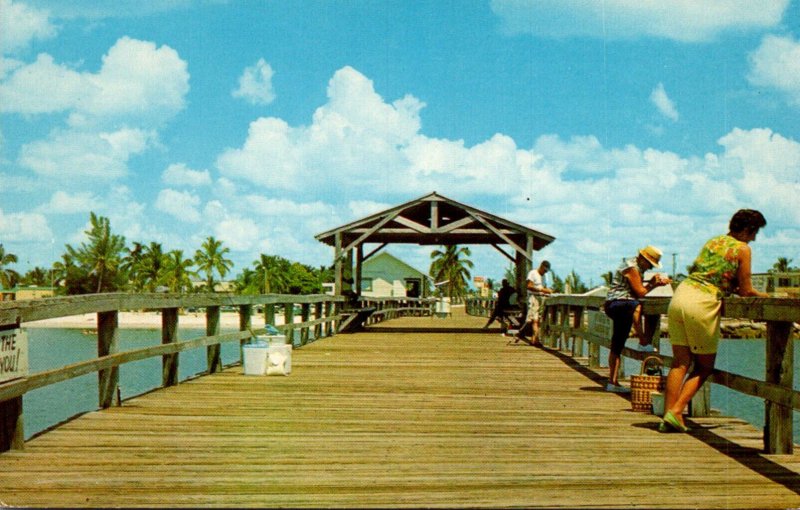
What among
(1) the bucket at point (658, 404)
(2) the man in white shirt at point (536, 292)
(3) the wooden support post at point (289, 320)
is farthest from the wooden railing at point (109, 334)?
(2) the man in white shirt at point (536, 292)

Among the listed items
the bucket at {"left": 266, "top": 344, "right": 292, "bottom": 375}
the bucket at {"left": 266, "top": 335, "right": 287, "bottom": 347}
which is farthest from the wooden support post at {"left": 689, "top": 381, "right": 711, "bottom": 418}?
the bucket at {"left": 266, "top": 335, "right": 287, "bottom": 347}

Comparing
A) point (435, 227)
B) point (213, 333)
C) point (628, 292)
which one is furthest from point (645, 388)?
point (435, 227)

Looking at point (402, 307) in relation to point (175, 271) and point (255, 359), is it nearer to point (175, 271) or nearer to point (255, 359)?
point (255, 359)

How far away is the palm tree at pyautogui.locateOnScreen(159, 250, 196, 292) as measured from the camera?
105m

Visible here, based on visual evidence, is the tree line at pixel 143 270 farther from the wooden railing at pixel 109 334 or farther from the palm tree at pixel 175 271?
the wooden railing at pixel 109 334

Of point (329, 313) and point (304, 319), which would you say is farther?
point (329, 313)

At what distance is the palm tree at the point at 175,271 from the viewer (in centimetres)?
10544

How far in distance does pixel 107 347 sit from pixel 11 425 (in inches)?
63.9

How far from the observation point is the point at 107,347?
263 inches

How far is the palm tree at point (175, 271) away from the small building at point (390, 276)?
45892 millimetres

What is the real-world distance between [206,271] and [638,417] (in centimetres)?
10810

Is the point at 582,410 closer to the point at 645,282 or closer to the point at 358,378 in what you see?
the point at 645,282

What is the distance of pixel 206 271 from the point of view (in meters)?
112

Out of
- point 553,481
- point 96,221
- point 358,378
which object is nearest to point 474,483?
point 553,481
